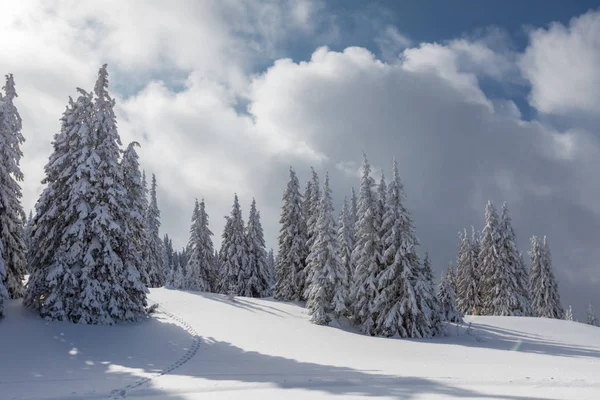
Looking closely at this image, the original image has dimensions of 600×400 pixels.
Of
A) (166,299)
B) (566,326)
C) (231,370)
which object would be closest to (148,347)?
Answer: (231,370)

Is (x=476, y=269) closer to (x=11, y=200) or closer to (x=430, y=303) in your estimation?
(x=430, y=303)

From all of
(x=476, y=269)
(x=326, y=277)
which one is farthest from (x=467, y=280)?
(x=326, y=277)

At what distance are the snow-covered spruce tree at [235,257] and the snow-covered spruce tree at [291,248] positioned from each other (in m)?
7.71

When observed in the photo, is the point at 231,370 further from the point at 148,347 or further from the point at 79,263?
the point at 79,263

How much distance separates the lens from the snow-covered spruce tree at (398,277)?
26625mm

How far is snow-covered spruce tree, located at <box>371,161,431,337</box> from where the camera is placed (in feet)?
87.4

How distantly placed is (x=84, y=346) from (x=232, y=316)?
1231 centimetres

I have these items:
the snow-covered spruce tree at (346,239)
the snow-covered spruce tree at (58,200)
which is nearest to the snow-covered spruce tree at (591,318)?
the snow-covered spruce tree at (346,239)

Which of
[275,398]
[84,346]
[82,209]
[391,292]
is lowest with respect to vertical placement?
[84,346]

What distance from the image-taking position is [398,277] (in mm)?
27922

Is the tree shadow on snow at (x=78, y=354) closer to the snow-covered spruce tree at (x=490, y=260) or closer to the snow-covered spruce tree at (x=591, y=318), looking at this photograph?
the snow-covered spruce tree at (x=490, y=260)

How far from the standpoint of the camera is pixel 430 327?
1078 inches

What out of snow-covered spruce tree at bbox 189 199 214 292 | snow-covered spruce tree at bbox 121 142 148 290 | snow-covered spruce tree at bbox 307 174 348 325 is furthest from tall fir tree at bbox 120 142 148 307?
snow-covered spruce tree at bbox 189 199 214 292

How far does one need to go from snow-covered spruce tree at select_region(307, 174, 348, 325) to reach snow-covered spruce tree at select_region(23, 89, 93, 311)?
53.2 feet
